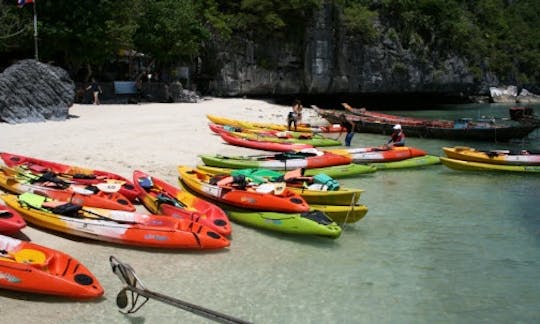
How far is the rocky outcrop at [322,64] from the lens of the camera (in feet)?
138

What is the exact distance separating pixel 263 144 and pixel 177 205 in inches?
375

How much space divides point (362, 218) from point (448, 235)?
5.82 feet

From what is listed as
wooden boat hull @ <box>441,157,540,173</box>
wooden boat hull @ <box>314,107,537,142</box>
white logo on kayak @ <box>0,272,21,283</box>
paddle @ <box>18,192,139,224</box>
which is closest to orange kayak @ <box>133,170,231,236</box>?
paddle @ <box>18,192,139,224</box>

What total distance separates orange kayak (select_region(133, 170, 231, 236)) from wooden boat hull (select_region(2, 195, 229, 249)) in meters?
0.45

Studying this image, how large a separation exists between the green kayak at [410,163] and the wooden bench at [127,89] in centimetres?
2166

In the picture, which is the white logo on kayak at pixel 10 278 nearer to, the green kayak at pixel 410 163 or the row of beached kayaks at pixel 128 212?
the row of beached kayaks at pixel 128 212

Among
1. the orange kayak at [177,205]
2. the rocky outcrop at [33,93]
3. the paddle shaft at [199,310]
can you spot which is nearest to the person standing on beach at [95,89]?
the rocky outcrop at [33,93]

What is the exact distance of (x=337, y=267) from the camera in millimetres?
8469

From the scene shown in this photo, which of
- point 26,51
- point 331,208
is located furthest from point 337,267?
point 26,51

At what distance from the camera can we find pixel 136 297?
258 inches

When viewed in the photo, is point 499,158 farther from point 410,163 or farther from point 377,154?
point 377,154

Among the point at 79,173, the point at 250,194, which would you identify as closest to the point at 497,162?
the point at 250,194

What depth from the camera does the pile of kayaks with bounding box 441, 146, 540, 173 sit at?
643 inches

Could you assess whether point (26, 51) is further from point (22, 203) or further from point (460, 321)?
point (460, 321)
